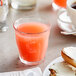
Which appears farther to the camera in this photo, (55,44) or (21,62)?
(55,44)

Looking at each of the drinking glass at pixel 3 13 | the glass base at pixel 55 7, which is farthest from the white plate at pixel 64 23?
the drinking glass at pixel 3 13

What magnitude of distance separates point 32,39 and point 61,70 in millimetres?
172

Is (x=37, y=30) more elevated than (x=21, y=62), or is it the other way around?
(x=37, y=30)

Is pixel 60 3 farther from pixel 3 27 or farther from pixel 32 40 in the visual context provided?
pixel 32 40

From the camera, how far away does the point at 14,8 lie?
143 cm

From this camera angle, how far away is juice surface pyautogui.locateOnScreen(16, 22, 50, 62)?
3.17 ft

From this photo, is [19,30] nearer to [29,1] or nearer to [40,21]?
[40,21]

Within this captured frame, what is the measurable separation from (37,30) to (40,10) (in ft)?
1.45

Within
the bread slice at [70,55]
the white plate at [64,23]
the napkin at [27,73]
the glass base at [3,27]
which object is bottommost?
the glass base at [3,27]

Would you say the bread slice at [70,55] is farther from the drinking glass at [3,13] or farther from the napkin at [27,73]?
the drinking glass at [3,13]

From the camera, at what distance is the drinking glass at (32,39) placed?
962mm

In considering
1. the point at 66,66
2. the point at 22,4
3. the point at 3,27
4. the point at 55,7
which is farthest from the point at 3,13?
the point at 66,66

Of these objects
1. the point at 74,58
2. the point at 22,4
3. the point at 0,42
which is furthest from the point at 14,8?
the point at 74,58

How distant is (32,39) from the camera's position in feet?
3.15
